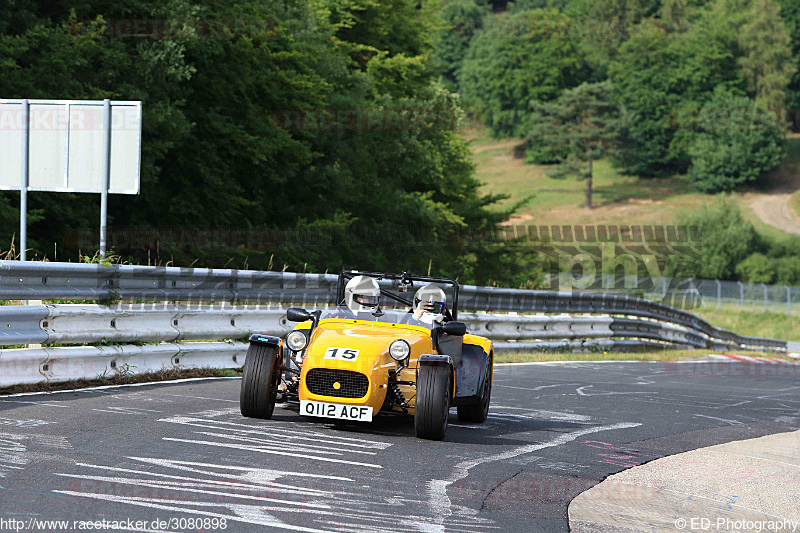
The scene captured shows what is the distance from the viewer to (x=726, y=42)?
14425 cm

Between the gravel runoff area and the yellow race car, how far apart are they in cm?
168

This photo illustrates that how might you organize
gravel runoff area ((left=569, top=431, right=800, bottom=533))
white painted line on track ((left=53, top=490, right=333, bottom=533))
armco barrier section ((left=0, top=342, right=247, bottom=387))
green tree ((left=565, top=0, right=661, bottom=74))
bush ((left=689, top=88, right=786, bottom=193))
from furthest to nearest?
green tree ((left=565, top=0, right=661, bottom=74)), bush ((left=689, top=88, right=786, bottom=193)), armco barrier section ((left=0, top=342, right=247, bottom=387)), gravel runoff area ((left=569, top=431, right=800, bottom=533)), white painted line on track ((left=53, top=490, right=333, bottom=533))

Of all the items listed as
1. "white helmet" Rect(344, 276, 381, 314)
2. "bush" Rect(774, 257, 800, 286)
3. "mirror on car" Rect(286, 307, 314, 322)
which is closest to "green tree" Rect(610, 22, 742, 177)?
"bush" Rect(774, 257, 800, 286)

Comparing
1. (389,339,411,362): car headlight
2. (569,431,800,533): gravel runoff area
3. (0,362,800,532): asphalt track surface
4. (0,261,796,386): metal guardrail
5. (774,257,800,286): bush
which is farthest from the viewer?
(774,257,800,286): bush

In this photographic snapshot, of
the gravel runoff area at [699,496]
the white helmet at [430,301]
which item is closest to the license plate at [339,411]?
the white helmet at [430,301]

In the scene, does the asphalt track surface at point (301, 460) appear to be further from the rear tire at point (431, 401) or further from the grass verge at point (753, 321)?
the grass verge at point (753, 321)

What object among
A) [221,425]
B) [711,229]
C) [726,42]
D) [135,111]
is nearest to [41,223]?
[135,111]

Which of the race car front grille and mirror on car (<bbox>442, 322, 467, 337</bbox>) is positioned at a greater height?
mirror on car (<bbox>442, 322, 467, 337</bbox>)

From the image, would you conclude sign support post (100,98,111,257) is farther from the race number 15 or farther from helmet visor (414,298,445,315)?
the race number 15

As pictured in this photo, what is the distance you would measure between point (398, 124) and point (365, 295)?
1435 inches

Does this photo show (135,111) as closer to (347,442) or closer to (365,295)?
(365,295)

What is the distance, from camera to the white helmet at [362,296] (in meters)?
10.1

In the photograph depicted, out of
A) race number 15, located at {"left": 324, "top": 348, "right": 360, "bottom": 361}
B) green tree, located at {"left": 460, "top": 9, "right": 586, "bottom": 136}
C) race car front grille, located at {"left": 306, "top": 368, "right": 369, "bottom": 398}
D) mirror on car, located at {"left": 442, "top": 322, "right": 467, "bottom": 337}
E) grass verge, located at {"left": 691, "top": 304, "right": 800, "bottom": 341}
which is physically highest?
green tree, located at {"left": 460, "top": 9, "right": 586, "bottom": 136}

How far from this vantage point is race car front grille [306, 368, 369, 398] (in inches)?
345
